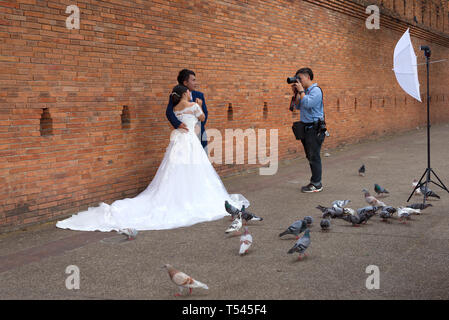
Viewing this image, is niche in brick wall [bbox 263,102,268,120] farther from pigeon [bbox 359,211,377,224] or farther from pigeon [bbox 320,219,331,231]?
pigeon [bbox 320,219,331,231]

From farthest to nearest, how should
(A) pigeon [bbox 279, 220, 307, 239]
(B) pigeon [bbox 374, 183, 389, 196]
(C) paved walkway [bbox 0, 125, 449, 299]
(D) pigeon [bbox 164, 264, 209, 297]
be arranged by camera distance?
1. (B) pigeon [bbox 374, 183, 389, 196]
2. (A) pigeon [bbox 279, 220, 307, 239]
3. (C) paved walkway [bbox 0, 125, 449, 299]
4. (D) pigeon [bbox 164, 264, 209, 297]

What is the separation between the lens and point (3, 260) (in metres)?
5.30

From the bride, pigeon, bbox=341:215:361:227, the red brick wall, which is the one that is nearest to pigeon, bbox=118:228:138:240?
the bride

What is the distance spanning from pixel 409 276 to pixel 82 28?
5.41m

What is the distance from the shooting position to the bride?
671 cm

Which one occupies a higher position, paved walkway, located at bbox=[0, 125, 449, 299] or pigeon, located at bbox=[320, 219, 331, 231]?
pigeon, located at bbox=[320, 219, 331, 231]

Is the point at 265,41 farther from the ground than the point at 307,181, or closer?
farther from the ground

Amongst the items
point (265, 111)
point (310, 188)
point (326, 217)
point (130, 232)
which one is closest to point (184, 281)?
point (130, 232)

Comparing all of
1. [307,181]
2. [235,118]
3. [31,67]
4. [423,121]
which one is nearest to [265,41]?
[235,118]

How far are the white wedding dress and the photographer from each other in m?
1.63

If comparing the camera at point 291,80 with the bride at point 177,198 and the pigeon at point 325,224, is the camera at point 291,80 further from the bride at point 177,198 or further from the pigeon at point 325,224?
the pigeon at point 325,224

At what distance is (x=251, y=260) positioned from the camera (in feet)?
16.7

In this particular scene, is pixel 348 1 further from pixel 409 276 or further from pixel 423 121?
pixel 409 276

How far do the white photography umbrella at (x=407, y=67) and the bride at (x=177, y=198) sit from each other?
9.43 ft
